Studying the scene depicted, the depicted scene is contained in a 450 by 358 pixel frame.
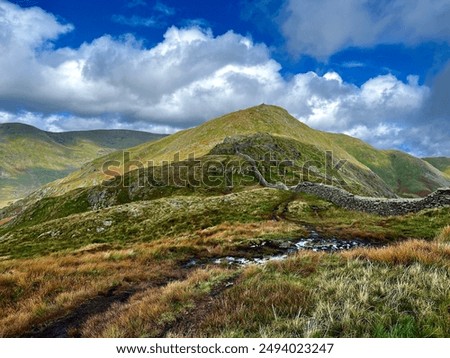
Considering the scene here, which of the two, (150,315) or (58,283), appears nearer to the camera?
(150,315)

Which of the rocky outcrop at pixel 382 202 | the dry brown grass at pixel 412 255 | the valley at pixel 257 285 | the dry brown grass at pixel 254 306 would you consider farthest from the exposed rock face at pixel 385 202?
the dry brown grass at pixel 254 306

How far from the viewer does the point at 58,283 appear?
42.2ft

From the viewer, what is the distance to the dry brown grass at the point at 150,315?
273 inches

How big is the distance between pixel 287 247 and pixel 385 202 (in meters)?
21.0

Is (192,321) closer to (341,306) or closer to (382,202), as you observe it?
(341,306)

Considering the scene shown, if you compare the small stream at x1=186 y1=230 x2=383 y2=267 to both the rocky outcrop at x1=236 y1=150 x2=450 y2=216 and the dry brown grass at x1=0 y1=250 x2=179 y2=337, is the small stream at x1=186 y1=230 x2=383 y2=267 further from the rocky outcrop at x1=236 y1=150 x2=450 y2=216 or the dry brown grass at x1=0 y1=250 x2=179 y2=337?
the rocky outcrop at x1=236 y1=150 x2=450 y2=216

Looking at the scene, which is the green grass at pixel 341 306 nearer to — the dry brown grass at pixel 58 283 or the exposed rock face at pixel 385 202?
the dry brown grass at pixel 58 283

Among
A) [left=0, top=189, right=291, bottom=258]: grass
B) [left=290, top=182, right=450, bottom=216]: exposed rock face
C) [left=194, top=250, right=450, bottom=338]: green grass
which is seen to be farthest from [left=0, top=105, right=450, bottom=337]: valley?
[left=0, top=189, right=291, bottom=258]: grass

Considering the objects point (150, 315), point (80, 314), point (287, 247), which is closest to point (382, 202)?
point (287, 247)

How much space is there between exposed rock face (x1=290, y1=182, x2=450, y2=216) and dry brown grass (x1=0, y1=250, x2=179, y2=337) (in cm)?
2723

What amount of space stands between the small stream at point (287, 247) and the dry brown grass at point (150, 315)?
653 centimetres

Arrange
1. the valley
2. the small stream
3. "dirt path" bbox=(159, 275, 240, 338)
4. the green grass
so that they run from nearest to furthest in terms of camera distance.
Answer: the green grass
the valley
"dirt path" bbox=(159, 275, 240, 338)
the small stream

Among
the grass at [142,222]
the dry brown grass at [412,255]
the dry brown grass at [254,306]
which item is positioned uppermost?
the dry brown grass at [412,255]

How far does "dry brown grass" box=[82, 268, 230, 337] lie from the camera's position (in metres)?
6.94
